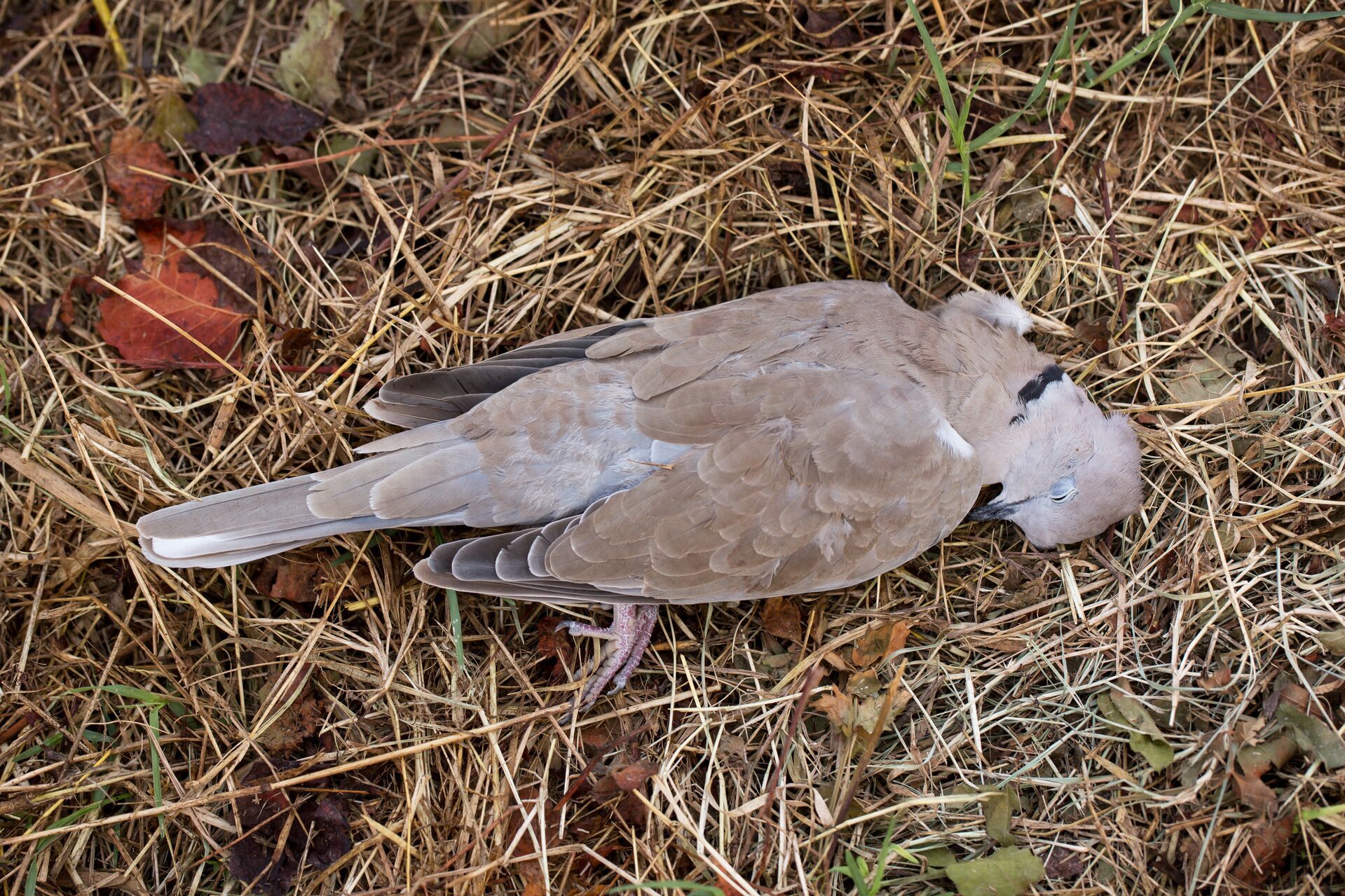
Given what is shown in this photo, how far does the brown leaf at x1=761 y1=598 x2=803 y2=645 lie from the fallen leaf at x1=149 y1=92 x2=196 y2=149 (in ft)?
9.67

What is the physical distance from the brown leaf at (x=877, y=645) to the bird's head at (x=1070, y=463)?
25.3 inches

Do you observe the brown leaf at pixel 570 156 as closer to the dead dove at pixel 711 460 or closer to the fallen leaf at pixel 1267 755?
the dead dove at pixel 711 460

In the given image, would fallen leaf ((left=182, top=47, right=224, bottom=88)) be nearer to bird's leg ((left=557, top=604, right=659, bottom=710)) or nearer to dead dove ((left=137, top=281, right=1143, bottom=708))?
dead dove ((left=137, top=281, right=1143, bottom=708))

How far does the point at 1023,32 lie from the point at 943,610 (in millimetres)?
2265

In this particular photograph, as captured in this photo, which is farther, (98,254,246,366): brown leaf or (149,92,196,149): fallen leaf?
(149,92,196,149): fallen leaf

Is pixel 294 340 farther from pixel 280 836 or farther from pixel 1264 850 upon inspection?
pixel 1264 850

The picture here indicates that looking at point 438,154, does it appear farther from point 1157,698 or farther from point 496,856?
point 1157,698

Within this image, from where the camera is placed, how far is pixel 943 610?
10.4 feet

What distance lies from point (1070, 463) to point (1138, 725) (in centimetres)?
88

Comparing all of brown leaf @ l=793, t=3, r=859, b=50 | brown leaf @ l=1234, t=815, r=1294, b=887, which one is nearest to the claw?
brown leaf @ l=1234, t=815, r=1294, b=887

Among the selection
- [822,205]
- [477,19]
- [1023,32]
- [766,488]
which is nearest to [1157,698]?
[766,488]

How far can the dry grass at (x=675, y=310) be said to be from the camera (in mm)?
2875

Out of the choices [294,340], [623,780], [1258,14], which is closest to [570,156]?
[294,340]

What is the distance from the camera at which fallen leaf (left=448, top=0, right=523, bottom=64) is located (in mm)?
3518
